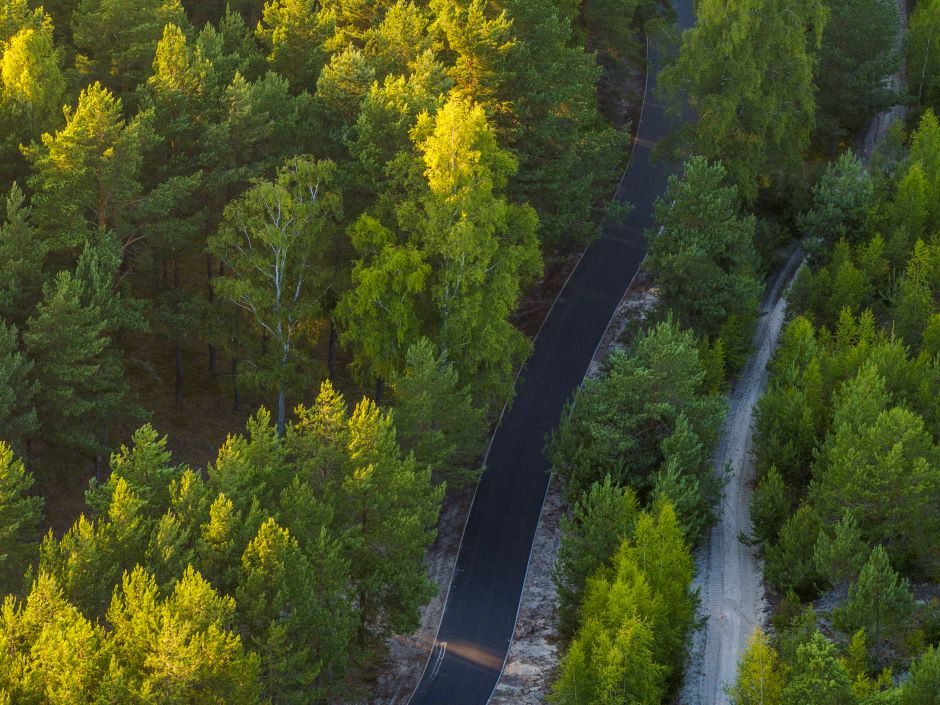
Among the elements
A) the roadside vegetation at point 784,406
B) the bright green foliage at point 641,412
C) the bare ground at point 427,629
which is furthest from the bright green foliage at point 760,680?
the bare ground at point 427,629

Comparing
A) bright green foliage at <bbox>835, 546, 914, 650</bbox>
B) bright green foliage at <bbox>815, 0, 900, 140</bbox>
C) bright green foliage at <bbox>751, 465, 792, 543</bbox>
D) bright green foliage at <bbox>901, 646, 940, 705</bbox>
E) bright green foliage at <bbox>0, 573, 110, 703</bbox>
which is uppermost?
bright green foliage at <bbox>815, 0, 900, 140</bbox>

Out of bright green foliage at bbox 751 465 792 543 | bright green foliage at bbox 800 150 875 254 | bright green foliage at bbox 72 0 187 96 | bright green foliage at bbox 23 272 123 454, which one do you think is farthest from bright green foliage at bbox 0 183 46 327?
bright green foliage at bbox 800 150 875 254

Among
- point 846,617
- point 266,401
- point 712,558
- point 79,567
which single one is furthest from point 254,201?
point 846,617

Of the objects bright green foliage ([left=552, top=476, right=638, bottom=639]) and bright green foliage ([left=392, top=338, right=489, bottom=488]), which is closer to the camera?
bright green foliage ([left=552, top=476, right=638, bottom=639])

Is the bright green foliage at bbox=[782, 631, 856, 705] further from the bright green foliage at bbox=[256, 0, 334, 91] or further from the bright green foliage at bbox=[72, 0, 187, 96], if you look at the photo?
A: the bright green foliage at bbox=[72, 0, 187, 96]

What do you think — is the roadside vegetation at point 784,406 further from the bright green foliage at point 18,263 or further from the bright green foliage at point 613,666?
the bright green foliage at point 18,263

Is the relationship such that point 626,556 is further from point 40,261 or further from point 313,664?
point 40,261

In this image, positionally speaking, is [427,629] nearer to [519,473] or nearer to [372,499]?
[372,499]
